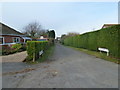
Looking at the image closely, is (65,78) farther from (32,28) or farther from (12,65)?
(32,28)

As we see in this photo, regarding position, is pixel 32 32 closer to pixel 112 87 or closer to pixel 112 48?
pixel 112 48

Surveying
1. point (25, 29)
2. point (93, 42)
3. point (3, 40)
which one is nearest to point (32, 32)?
point (25, 29)

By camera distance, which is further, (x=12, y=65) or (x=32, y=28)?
(x=32, y=28)

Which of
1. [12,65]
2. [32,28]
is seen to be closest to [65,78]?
[12,65]

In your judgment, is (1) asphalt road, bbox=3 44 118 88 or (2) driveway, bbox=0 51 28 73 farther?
(2) driveway, bbox=0 51 28 73

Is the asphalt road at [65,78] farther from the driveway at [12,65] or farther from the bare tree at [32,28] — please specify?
the bare tree at [32,28]

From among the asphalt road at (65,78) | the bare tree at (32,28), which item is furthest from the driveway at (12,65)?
the bare tree at (32,28)

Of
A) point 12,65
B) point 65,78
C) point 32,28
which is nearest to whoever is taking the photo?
point 65,78

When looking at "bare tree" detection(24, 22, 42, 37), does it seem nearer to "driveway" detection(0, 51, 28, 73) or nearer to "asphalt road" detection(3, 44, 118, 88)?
"driveway" detection(0, 51, 28, 73)

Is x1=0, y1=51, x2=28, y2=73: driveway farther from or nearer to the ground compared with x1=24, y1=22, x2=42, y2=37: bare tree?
nearer to the ground

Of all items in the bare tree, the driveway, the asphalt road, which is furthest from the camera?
the bare tree

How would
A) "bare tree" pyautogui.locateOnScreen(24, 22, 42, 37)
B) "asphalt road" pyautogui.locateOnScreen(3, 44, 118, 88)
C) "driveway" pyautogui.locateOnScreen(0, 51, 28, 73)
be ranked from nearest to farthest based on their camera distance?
1. "asphalt road" pyautogui.locateOnScreen(3, 44, 118, 88)
2. "driveway" pyautogui.locateOnScreen(0, 51, 28, 73)
3. "bare tree" pyautogui.locateOnScreen(24, 22, 42, 37)

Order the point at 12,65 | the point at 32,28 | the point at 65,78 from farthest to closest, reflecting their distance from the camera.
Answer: the point at 32,28 < the point at 12,65 < the point at 65,78

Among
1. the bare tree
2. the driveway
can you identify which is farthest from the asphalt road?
the bare tree
